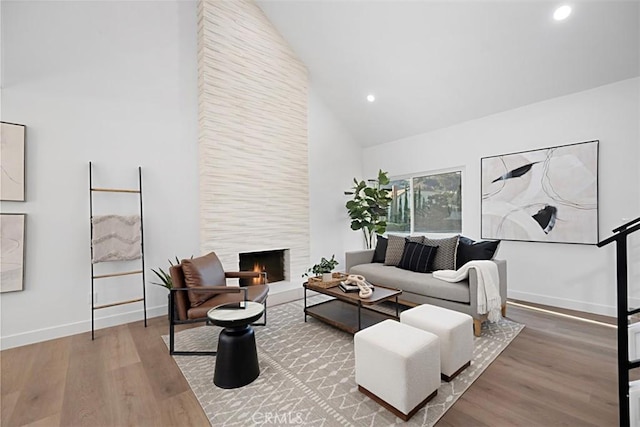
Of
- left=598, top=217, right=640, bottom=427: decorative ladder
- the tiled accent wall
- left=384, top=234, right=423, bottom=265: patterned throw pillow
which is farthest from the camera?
left=384, top=234, right=423, bottom=265: patterned throw pillow

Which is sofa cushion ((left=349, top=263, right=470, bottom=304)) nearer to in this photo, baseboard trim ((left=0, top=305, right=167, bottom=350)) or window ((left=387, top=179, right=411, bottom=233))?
window ((left=387, top=179, right=411, bottom=233))

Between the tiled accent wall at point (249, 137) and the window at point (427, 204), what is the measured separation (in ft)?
6.37

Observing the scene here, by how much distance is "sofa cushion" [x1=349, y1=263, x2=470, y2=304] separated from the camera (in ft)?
9.77

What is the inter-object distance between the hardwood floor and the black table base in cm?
23

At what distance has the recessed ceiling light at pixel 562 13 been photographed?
2711 mm

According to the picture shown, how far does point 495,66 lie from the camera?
3.49 meters

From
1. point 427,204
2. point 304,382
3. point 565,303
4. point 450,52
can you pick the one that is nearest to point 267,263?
point 304,382

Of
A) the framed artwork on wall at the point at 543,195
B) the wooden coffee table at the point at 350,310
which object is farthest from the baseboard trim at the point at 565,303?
the wooden coffee table at the point at 350,310

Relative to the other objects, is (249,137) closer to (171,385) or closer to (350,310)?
(350,310)

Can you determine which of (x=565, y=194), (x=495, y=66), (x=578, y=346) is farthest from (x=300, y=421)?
(x=495, y=66)

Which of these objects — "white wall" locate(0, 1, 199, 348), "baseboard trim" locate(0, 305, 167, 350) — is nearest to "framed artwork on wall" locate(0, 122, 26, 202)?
"white wall" locate(0, 1, 199, 348)

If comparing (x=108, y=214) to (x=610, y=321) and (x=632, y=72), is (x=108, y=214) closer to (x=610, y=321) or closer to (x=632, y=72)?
(x=610, y=321)

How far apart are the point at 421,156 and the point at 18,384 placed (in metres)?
5.60

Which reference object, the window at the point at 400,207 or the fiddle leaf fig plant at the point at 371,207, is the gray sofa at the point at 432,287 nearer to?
the fiddle leaf fig plant at the point at 371,207
